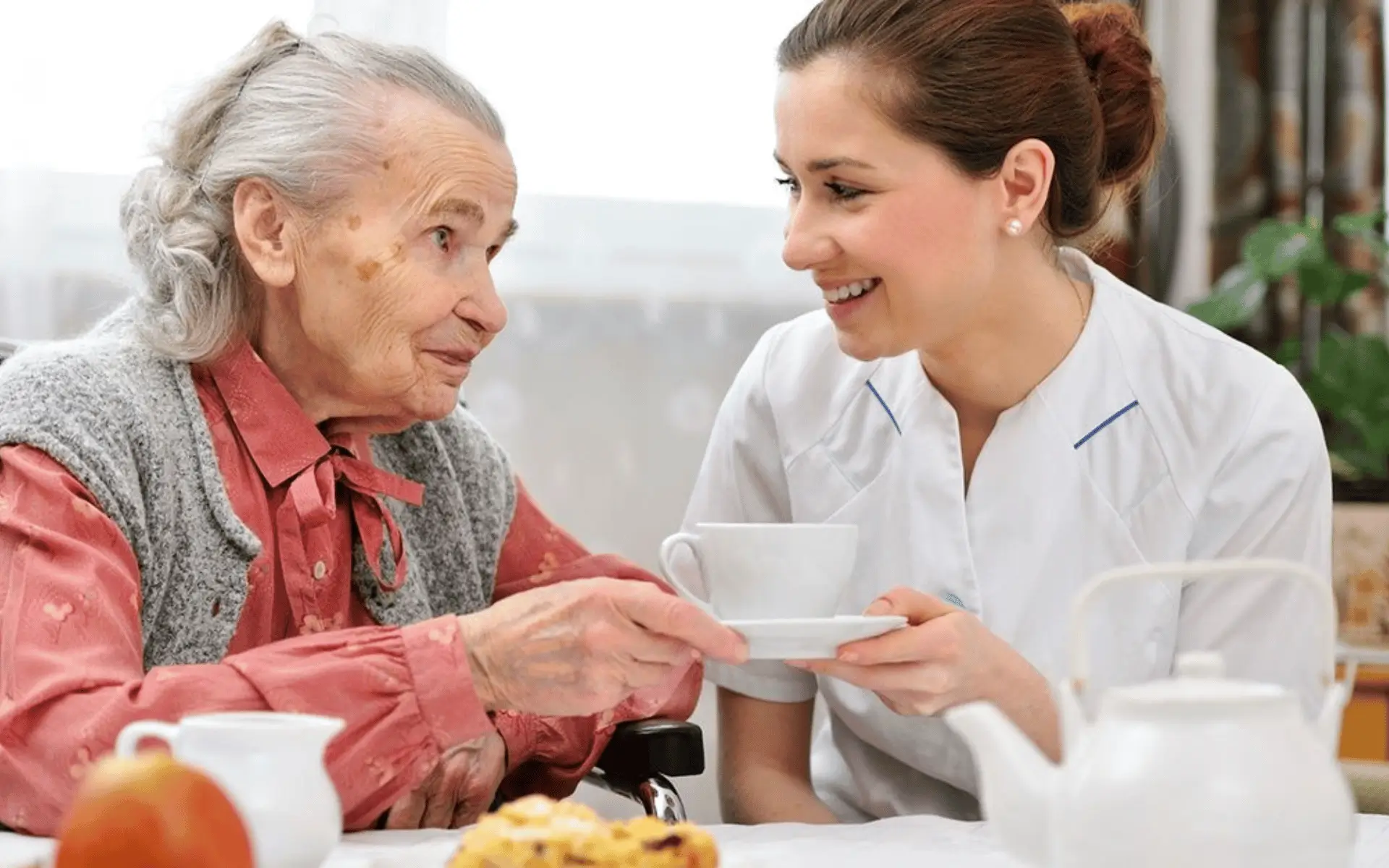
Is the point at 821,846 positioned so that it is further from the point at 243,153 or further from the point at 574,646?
the point at 243,153

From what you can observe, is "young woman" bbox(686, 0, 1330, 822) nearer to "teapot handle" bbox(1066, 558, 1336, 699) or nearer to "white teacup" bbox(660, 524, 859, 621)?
"white teacup" bbox(660, 524, 859, 621)

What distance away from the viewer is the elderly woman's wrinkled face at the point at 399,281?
149 cm

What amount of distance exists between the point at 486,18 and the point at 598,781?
1.26m

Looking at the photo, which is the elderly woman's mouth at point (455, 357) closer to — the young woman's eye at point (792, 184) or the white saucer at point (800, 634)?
the young woman's eye at point (792, 184)

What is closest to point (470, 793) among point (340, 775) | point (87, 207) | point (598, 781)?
point (598, 781)

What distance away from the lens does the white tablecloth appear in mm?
973

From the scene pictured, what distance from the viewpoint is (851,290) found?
1659 millimetres

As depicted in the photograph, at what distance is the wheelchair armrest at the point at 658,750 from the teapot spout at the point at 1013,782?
0.72 metres

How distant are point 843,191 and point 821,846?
0.75 metres

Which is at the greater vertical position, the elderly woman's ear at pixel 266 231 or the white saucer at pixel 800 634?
the elderly woman's ear at pixel 266 231

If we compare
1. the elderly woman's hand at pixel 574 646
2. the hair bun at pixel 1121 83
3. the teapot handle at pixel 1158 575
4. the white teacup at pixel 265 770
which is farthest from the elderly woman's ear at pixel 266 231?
the teapot handle at pixel 1158 575

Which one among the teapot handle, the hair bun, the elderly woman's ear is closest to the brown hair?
the hair bun

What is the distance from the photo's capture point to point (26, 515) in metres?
1.24

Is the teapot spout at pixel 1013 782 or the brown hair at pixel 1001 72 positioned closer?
the teapot spout at pixel 1013 782
